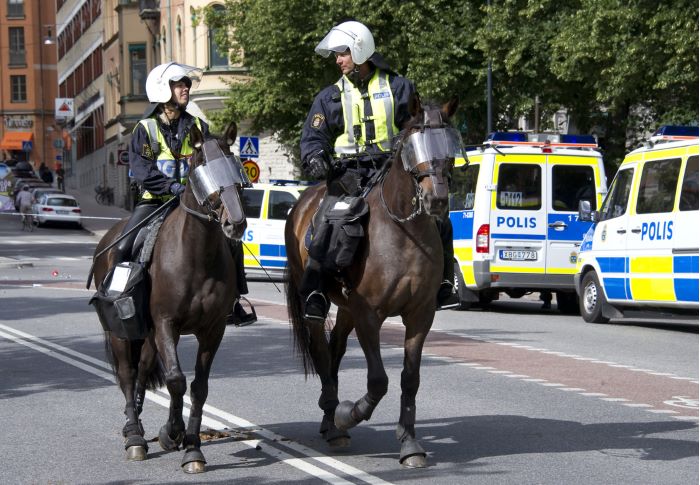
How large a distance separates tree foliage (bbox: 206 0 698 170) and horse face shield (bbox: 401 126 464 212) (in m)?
19.2

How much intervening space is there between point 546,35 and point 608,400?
72.0 ft

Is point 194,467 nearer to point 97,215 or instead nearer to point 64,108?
point 97,215

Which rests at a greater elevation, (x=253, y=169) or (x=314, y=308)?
(x=253, y=169)

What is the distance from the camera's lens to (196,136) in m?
8.45

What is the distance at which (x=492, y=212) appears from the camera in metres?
21.5

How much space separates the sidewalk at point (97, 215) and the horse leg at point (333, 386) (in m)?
39.5

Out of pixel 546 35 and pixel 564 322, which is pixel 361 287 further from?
pixel 546 35

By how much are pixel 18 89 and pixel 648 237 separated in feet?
369

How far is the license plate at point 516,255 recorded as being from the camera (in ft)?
71.0

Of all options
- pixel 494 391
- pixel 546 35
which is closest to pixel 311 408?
pixel 494 391

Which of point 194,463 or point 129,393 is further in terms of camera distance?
point 129,393

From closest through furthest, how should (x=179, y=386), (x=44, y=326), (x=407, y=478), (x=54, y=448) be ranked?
1. (x=407, y=478)
2. (x=179, y=386)
3. (x=54, y=448)
4. (x=44, y=326)

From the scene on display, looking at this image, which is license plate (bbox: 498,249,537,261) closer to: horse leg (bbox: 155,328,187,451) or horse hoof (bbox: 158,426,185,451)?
horse hoof (bbox: 158,426,185,451)

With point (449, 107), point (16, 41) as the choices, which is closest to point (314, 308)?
point (449, 107)
